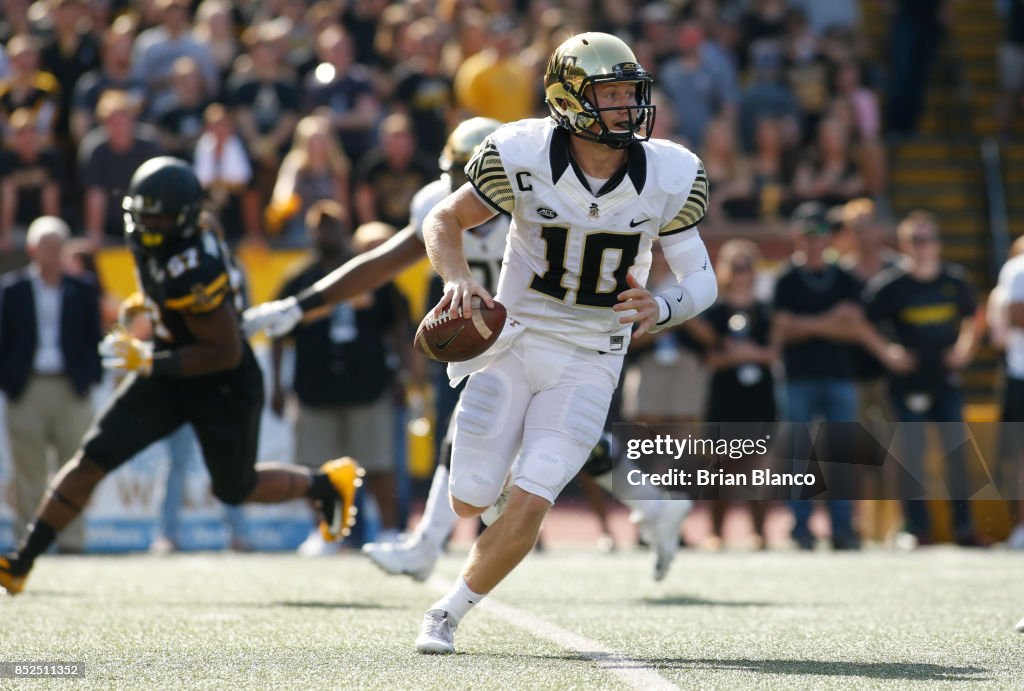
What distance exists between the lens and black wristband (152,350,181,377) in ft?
19.9

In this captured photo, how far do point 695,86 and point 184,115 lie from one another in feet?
12.9

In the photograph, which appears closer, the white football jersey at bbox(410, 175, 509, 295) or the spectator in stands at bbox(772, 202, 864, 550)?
the white football jersey at bbox(410, 175, 509, 295)

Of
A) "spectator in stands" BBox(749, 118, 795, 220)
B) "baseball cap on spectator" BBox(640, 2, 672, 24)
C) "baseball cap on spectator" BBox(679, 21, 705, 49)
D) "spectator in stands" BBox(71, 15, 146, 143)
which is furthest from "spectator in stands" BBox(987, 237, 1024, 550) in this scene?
"spectator in stands" BBox(71, 15, 146, 143)

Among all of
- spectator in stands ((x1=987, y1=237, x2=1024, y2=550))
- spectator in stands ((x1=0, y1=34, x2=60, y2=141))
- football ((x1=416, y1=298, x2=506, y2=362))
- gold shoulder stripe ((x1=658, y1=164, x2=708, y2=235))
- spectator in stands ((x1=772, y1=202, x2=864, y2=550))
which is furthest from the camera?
spectator in stands ((x1=0, y1=34, x2=60, y2=141))

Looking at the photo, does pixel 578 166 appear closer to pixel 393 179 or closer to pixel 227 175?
pixel 393 179

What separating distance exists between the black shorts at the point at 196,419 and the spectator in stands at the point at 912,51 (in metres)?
9.47

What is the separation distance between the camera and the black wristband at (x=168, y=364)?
6.07 m

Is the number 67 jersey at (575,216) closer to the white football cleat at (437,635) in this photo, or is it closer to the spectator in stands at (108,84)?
the white football cleat at (437,635)

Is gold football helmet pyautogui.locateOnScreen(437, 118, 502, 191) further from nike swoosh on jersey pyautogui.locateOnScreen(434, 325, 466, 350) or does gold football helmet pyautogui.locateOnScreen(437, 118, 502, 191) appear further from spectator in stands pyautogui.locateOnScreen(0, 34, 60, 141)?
spectator in stands pyautogui.locateOnScreen(0, 34, 60, 141)

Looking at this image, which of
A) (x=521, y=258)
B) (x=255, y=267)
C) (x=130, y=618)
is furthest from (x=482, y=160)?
(x=255, y=267)

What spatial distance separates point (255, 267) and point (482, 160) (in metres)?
6.53

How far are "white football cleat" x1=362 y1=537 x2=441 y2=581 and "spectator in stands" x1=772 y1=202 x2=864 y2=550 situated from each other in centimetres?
368

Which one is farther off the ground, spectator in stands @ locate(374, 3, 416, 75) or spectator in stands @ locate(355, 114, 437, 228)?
spectator in stands @ locate(374, 3, 416, 75)

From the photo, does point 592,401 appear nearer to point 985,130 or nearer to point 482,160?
point 482,160
